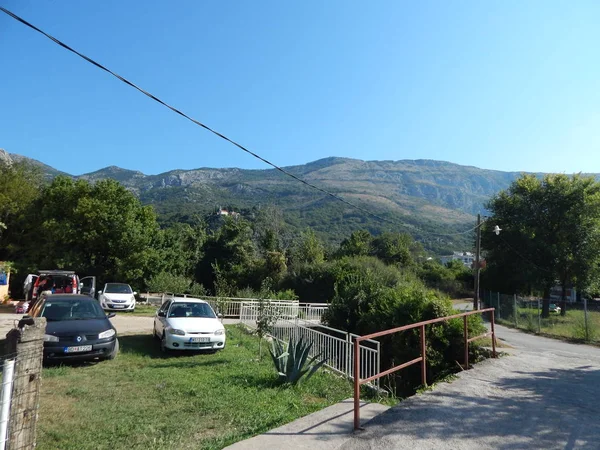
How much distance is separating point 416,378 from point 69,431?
756 cm

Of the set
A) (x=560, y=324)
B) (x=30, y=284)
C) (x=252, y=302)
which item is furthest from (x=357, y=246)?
(x=30, y=284)

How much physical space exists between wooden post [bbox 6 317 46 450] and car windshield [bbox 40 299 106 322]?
5.57 m

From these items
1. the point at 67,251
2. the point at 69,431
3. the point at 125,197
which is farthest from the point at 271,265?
the point at 69,431

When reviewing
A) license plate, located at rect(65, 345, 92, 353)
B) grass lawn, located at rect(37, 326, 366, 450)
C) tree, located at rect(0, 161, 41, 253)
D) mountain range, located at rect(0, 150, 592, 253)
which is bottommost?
grass lawn, located at rect(37, 326, 366, 450)

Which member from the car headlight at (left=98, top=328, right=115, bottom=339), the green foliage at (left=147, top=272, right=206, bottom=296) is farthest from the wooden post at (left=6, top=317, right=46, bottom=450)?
the green foliage at (left=147, top=272, right=206, bottom=296)

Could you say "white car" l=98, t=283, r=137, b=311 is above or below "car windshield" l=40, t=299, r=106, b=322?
below

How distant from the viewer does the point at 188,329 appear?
10258mm

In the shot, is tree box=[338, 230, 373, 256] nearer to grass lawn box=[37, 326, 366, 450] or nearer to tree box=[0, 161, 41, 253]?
tree box=[0, 161, 41, 253]

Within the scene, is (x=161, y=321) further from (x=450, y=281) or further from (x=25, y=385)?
(x=450, y=281)

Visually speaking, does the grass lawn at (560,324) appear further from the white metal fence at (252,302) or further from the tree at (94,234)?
the tree at (94,234)

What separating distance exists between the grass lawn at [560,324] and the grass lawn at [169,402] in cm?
1474

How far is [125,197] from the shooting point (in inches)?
1328

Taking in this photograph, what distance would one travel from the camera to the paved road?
4441 millimetres

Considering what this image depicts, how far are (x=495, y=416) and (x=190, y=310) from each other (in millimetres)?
8442
